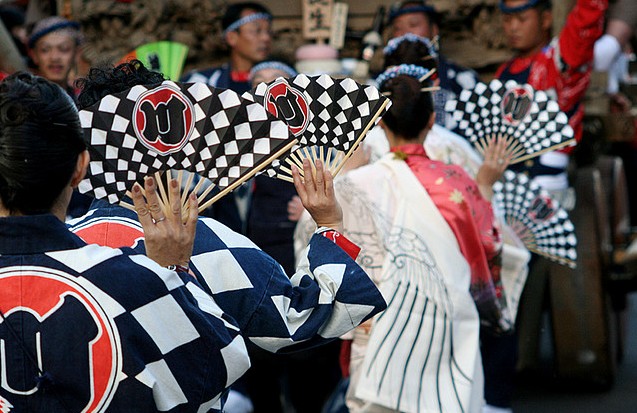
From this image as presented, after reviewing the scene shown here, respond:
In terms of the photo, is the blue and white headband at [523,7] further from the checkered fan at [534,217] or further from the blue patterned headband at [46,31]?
the blue patterned headband at [46,31]

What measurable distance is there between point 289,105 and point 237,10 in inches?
178

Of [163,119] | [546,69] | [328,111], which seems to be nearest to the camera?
[163,119]

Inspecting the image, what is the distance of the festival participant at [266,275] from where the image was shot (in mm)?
2463

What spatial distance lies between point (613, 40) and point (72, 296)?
5321 mm

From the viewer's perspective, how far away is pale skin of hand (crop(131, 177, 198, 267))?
7.05ft

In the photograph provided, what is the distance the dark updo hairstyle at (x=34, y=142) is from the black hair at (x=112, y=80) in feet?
1.23

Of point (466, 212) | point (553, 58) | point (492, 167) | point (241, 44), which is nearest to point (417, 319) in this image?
point (466, 212)

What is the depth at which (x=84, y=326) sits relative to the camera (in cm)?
205

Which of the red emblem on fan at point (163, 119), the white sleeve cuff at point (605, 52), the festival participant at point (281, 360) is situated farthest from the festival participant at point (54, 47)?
the red emblem on fan at point (163, 119)

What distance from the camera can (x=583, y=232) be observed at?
623 centimetres

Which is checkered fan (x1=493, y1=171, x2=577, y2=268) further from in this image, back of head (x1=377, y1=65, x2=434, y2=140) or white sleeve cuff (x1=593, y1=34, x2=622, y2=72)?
white sleeve cuff (x1=593, y1=34, x2=622, y2=72)

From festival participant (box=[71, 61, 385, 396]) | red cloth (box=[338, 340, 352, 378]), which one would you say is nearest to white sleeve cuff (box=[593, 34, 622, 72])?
red cloth (box=[338, 340, 352, 378])

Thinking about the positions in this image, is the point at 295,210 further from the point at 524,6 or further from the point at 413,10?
the point at 524,6

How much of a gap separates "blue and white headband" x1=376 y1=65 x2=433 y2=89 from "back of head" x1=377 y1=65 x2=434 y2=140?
0.7 inches
